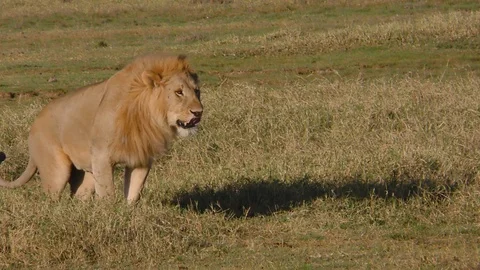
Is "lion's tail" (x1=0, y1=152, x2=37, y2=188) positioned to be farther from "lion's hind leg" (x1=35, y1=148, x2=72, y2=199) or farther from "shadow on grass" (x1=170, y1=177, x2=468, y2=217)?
"shadow on grass" (x1=170, y1=177, x2=468, y2=217)

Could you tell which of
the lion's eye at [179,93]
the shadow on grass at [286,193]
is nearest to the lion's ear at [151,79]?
the lion's eye at [179,93]

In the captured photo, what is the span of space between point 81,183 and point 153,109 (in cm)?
120

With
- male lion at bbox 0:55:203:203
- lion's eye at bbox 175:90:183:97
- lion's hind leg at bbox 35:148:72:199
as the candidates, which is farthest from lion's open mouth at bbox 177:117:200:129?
lion's hind leg at bbox 35:148:72:199

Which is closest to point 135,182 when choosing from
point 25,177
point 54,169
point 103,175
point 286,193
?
point 103,175

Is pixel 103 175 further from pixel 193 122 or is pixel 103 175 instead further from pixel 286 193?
pixel 286 193

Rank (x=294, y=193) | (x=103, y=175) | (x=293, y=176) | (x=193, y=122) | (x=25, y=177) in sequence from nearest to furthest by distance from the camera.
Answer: (x=193, y=122)
(x=103, y=175)
(x=25, y=177)
(x=294, y=193)
(x=293, y=176)

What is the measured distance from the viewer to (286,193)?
812 cm

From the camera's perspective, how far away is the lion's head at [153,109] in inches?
272

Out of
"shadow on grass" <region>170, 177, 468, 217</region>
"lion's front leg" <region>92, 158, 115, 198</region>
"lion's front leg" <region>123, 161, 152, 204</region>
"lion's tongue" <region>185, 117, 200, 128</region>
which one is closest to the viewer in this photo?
"lion's tongue" <region>185, 117, 200, 128</region>

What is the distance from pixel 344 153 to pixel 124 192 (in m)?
2.48

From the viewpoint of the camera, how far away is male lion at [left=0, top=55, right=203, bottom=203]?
690cm

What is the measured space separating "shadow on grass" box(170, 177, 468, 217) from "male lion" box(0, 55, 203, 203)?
78 centimetres

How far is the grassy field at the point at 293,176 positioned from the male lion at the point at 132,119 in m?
0.26

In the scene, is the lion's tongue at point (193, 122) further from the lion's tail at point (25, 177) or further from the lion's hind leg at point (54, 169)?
the lion's tail at point (25, 177)
